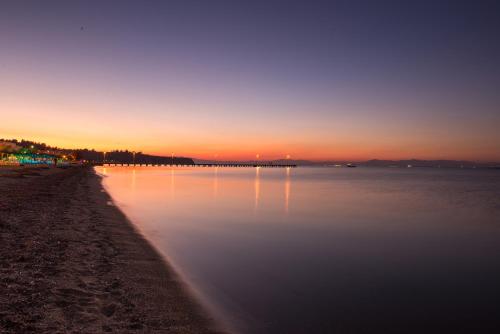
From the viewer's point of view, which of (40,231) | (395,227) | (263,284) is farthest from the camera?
(395,227)

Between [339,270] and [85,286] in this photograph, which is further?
[339,270]

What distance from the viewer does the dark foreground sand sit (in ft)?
19.1

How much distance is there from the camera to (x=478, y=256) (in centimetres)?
1360

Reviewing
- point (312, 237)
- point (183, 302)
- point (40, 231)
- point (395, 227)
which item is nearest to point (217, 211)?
point (312, 237)

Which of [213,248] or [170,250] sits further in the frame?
[213,248]

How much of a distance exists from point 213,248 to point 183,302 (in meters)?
6.59

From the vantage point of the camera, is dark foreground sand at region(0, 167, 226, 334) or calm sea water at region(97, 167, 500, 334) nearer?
dark foreground sand at region(0, 167, 226, 334)

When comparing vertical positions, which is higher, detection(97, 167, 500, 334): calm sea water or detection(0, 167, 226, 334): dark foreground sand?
detection(0, 167, 226, 334): dark foreground sand

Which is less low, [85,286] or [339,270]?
[85,286]

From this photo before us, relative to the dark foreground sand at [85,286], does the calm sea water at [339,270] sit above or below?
below

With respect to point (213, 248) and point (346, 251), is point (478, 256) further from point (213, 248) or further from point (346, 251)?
point (213, 248)

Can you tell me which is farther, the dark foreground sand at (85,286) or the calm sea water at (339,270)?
the calm sea water at (339,270)

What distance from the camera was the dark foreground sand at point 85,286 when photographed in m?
5.81

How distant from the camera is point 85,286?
7.38 m
